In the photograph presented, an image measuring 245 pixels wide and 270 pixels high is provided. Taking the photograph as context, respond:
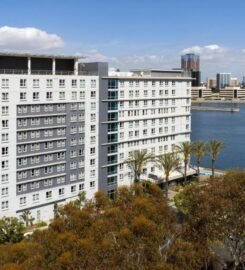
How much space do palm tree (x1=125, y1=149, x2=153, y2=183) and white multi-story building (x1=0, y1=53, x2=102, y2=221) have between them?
15.2ft

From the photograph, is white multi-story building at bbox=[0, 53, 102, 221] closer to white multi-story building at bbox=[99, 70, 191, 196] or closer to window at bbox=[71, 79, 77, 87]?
window at bbox=[71, 79, 77, 87]

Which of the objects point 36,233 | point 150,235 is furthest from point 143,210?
point 36,233

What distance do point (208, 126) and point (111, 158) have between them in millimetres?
86599

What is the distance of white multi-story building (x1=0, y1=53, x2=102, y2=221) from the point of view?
3544 cm

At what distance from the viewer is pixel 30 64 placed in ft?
125

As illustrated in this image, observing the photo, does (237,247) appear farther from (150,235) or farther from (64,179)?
(64,179)

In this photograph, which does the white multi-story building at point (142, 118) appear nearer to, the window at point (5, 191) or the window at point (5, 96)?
the window at point (5, 191)

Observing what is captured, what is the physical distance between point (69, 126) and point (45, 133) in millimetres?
2638

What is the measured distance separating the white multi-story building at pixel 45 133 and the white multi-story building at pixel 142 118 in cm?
195

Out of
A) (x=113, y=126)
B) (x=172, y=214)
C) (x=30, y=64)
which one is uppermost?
(x=30, y=64)

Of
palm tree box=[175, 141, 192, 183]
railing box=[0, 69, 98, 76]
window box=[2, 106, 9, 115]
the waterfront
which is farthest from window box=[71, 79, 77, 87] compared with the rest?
the waterfront

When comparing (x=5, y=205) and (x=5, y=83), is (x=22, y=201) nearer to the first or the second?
(x=5, y=205)

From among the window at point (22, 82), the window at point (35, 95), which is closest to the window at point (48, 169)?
the window at point (35, 95)

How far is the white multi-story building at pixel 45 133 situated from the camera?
35.4 meters
